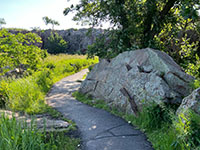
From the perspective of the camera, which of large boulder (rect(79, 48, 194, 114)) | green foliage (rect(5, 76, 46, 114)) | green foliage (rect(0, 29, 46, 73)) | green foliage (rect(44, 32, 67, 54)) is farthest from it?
green foliage (rect(44, 32, 67, 54))

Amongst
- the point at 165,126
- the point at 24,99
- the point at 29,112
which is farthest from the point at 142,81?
the point at 24,99

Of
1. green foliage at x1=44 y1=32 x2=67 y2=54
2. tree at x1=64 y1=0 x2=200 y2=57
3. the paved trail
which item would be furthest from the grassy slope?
green foliage at x1=44 y1=32 x2=67 y2=54

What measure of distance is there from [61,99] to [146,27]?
13.4 feet

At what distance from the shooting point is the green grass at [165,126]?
279 cm

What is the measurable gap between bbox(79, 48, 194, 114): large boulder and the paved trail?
553 millimetres

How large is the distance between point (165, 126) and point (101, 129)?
132 cm

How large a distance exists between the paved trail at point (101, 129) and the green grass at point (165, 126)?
0.17 m

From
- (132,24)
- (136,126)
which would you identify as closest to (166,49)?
(132,24)

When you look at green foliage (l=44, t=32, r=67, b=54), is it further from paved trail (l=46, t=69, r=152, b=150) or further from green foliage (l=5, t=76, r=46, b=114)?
paved trail (l=46, t=69, r=152, b=150)

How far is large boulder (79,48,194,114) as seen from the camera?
4.36 m

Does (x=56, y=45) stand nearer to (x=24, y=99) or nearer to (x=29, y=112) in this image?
(x=24, y=99)

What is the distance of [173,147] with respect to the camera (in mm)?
2957

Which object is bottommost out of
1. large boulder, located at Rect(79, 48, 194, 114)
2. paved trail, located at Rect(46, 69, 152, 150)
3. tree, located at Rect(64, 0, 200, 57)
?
paved trail, located at Rect(46, 69, 152, 150)

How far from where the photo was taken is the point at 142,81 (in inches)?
189
